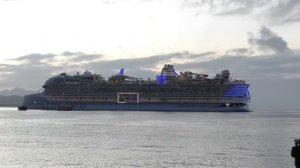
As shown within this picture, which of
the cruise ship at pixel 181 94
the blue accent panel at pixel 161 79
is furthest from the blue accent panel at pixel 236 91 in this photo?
the blue accent panel at pixel 161 79

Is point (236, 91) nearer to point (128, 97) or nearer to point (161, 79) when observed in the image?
point (161, 79)

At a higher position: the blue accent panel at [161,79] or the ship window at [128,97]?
the blue accent panel at [161,79]

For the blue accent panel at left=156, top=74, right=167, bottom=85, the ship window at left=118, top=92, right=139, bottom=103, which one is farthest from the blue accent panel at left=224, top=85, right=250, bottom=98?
the ship window at left=118, top=92, right=139, bottom=103

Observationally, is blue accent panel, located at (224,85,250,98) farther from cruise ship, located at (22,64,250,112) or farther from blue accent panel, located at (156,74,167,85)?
blue accent panel, located at (156,74,167,85)

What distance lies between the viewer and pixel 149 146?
205ft

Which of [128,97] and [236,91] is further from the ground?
[236,91]

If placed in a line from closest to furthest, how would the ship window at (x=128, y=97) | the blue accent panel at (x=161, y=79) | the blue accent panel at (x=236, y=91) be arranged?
1. the blue accent panel at (x=236, y=91)
2. the blue accent panel at (x=161, y=79)
3. the ship window at (x=128, y=97)

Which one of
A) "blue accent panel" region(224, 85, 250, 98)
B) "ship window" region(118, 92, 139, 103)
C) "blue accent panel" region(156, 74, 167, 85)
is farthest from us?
"ship window" region(118, 92, 139, 103)

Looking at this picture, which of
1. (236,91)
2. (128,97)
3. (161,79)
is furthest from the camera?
(128,97)

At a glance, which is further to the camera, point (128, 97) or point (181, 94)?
point (128, 97)

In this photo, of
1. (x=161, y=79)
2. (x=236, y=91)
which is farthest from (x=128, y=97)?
(x=236, y=91)

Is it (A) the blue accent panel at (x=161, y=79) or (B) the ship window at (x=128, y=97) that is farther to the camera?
(B) the ship window at (x=128, y=97)

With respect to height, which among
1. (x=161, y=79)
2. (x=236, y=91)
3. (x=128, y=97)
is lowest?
(x=128, y=97)

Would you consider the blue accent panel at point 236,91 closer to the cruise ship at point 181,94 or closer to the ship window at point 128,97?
the cruise ship at point 181,94
